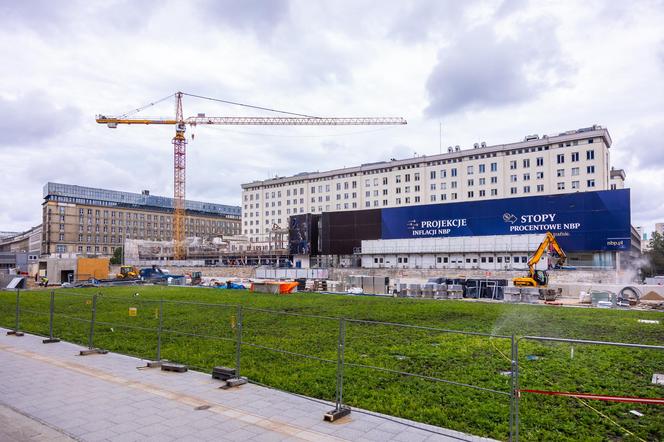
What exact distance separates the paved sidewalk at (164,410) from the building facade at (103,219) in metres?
145

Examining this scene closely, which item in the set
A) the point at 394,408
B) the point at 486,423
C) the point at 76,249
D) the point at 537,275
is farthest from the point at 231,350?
the point at 76,249

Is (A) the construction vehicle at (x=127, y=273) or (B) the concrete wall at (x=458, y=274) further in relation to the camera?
(A) the construction vehicle at (x=127, y=273)

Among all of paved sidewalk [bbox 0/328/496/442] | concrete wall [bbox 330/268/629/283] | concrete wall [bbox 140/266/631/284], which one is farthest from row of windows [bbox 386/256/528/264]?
paved sidewalk [bbox 0/328/496/442]

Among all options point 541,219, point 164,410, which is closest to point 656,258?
point 541,219

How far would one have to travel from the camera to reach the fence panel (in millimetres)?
6449

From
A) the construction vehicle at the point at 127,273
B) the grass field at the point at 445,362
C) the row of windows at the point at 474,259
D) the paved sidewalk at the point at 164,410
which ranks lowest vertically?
the construction vehicle at the point at 127,273

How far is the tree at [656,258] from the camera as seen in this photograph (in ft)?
249

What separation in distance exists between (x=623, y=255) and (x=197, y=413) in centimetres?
5650

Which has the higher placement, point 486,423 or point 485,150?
point 485,150

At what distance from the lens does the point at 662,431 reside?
21.3 feet

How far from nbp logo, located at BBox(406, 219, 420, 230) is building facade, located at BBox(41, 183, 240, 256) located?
4436 inches

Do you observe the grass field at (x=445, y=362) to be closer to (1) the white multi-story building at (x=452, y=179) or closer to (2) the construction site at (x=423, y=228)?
(2) the construction site at (x=423, y=228)

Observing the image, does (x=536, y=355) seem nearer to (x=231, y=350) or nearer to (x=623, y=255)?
(x=231, y=350)

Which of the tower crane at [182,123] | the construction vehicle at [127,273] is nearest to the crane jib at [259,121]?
the tower crane at [182,123]
